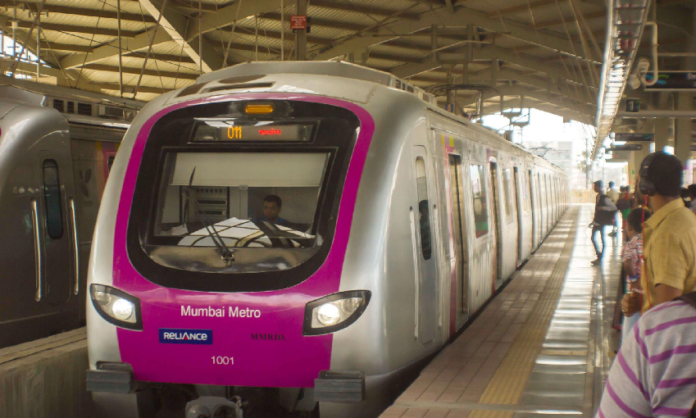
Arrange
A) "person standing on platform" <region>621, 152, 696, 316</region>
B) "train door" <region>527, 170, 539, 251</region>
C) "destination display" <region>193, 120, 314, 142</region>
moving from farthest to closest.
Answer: "train door" <region>527, 170, 539, 251</region> < "destination display" <region>193, 120, 314, 142</region> < "person standing on platform" <region>621, 152, 696, 316</region>

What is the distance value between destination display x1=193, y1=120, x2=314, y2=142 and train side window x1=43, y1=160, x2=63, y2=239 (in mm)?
3229

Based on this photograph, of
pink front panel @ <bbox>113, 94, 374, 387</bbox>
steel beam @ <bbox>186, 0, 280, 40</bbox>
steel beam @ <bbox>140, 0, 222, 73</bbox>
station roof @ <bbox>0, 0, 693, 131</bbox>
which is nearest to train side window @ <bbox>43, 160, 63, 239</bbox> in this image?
pink front panel @ <bbox>113, 94, 374, 387</bbox>

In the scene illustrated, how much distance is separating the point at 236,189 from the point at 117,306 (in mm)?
1097

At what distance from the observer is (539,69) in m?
30.5

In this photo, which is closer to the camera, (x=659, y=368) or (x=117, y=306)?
(x=659, y=368)

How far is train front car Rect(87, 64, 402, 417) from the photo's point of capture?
15.6ft

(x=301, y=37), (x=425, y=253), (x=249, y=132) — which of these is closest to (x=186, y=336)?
(x=249, y=132)

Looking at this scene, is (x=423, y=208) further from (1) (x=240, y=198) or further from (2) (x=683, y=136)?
(2) (x=683, y=136)

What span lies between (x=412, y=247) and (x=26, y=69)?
973 inches

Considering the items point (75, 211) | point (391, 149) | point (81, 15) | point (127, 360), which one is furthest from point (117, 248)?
point (81, 15)

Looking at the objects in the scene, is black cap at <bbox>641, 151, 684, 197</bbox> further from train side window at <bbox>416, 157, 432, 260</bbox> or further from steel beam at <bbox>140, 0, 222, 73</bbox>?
steel beam at <bbox>140, 0, 222, 73</bbox>

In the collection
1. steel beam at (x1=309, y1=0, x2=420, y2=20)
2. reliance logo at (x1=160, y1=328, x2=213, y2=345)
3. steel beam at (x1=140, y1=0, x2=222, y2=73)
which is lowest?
reliance logo at (x1=160, y1=328, x2=213, y2=345)

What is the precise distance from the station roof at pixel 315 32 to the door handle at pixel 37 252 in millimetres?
11388

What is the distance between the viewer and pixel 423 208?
5.84 meters
